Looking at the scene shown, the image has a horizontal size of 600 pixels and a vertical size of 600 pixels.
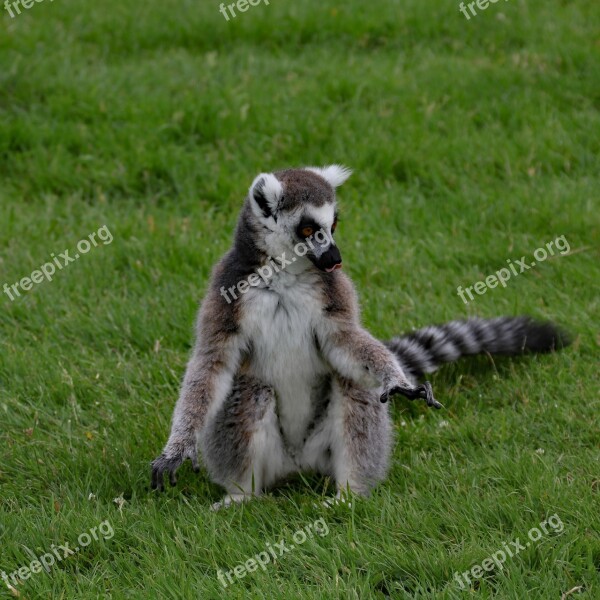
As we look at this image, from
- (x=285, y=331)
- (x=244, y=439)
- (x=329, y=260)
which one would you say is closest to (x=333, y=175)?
(x=329, y=260)

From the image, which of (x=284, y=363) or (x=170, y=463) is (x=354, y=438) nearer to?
(x=284, y=363)

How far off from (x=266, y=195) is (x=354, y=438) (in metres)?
1.20

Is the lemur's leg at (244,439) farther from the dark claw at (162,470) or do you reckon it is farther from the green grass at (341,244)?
the dark claw at (162,470)

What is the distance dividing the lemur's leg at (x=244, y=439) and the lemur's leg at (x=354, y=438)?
25 centimetres

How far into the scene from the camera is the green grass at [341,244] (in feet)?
13.6

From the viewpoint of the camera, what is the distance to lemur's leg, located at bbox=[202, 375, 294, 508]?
4.63 m

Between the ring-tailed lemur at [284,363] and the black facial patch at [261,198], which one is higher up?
the black facial patch at [261,198]

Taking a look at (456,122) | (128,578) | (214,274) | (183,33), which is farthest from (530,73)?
(128,578)

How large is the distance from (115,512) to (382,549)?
4.03ft

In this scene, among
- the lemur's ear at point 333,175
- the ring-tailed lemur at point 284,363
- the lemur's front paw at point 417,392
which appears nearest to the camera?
the lemur's front paw at point 417,392

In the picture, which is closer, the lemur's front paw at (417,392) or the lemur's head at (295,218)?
the lemur's front paw at (417,392)

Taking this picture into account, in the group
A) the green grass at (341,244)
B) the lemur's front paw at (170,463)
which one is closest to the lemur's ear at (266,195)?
the lemur's front paw at (170,463)

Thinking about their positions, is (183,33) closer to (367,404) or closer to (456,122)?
(456,122)

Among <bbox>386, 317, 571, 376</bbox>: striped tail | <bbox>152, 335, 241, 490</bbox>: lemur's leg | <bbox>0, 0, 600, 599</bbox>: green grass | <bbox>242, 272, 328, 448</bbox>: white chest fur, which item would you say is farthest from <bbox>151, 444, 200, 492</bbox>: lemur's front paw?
<bbox>386, 317, 571, 376</bbox>: striped tail
